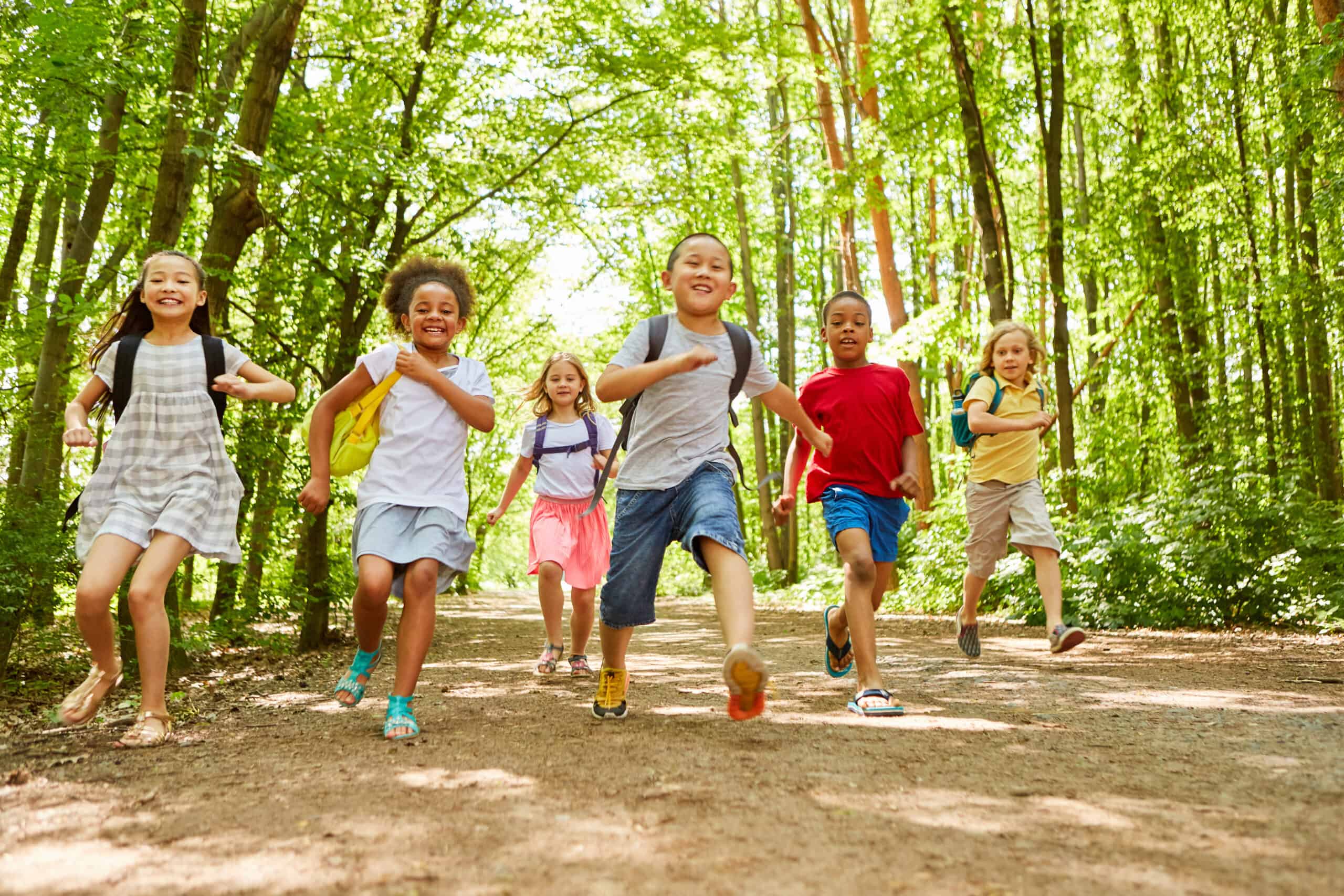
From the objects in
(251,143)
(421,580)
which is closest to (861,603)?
(421,580)

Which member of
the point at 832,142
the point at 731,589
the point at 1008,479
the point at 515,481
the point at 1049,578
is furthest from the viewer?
the point at 832,142

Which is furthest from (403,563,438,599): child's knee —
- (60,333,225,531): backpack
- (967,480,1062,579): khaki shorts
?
(967,480,1062,579): khaki shorts

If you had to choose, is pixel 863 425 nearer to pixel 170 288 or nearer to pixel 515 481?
pixel 515 481

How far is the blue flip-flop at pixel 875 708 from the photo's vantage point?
17.1 feet

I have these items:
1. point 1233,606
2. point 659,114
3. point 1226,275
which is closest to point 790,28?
point 659,114

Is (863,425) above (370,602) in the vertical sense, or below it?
above

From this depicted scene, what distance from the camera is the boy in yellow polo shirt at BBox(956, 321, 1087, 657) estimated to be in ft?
23.6

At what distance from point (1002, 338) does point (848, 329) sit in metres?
1.85

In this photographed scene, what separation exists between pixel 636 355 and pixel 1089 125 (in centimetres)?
1697

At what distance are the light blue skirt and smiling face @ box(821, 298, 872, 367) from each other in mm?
2302

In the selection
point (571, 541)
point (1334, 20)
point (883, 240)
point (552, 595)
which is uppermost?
point (1334, 20)

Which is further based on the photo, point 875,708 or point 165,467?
point 875,708

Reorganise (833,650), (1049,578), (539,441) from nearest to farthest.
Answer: (833,650), (1049,578), (539,441)

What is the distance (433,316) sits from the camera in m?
5.31
